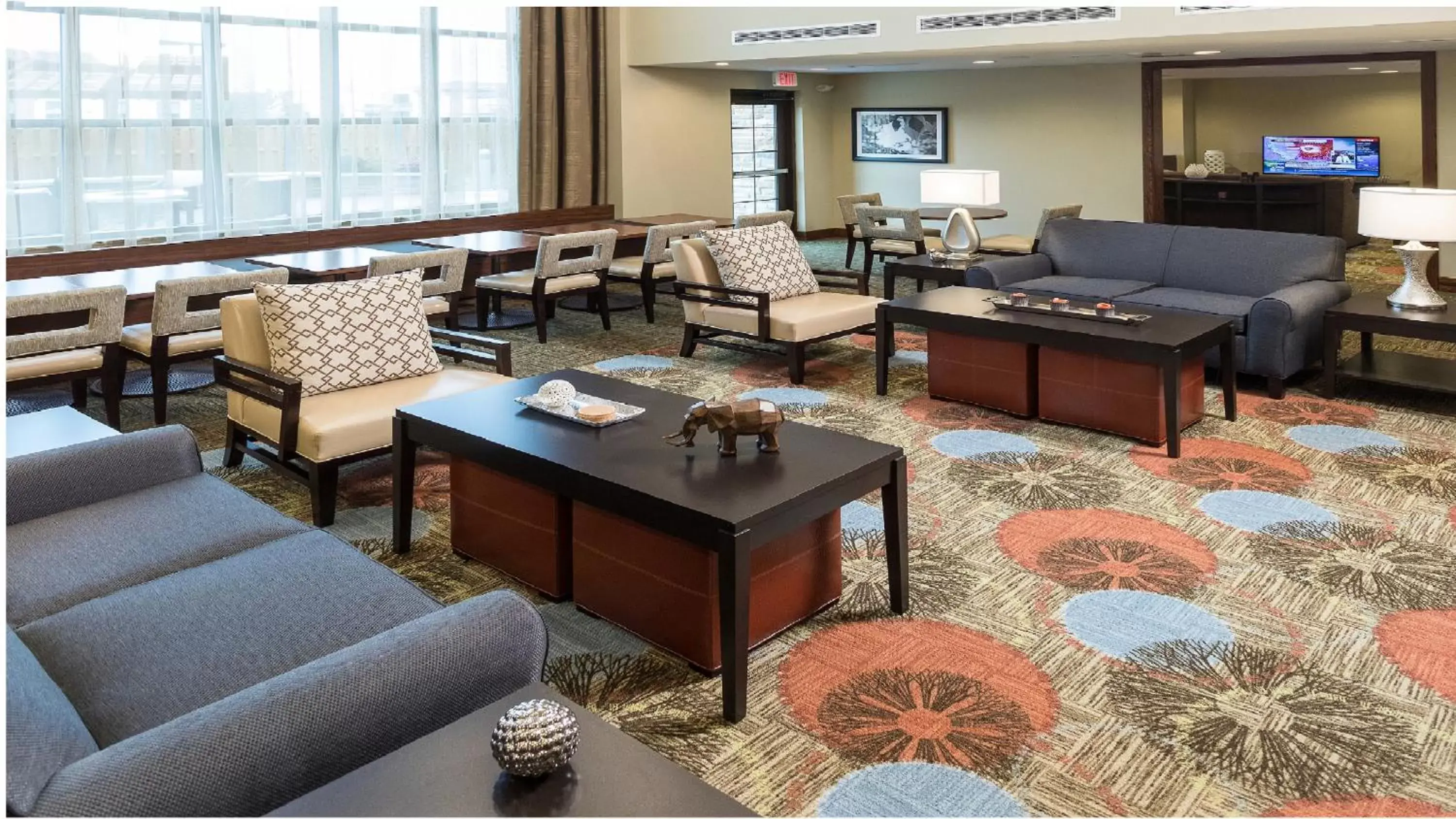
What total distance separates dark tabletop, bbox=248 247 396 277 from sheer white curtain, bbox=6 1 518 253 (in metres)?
0.72

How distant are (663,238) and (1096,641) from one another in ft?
17.4

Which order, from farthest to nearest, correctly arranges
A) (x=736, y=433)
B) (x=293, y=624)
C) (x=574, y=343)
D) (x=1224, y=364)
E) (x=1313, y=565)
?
(x=574, y=343)
(x=1224, y=364)
(x=1313, y=565)
(x=736, y=433)
(x=293, y=624)

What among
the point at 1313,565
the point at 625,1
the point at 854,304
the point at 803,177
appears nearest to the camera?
the point at 1313,565

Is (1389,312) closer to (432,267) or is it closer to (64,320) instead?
(432,267)

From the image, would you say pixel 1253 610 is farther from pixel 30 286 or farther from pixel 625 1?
pixel 625 1

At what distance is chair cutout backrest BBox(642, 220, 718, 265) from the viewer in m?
7.72

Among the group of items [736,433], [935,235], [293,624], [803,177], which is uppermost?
[803,177]

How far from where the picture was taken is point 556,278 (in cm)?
736

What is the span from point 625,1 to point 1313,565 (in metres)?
7.47

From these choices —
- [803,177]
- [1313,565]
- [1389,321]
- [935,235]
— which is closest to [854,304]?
[1389,321]

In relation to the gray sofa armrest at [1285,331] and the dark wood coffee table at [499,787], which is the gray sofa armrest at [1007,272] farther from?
the dark wood coffee table at [499,787]

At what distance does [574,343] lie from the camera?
733 centimetres

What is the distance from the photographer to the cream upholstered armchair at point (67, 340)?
15.5ft

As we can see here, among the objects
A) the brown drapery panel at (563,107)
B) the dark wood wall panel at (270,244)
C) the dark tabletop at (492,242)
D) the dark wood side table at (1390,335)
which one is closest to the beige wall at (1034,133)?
the brown drapery panel at (563,107)
